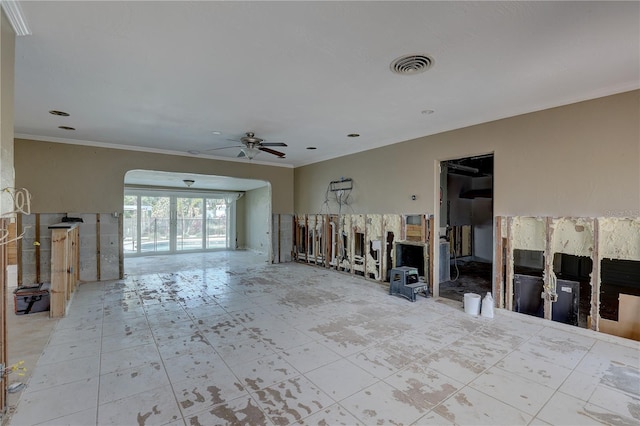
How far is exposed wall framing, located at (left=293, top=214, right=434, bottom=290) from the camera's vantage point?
519 centimetres

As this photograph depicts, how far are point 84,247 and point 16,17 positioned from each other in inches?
195

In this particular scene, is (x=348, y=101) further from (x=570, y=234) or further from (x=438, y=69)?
(x=570, y=234)

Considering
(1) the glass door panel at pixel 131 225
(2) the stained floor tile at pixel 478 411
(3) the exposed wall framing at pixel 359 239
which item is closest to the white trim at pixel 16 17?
(2) the stained floor tile at pixel 478 411

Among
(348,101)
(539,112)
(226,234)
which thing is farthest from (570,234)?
(226,234)

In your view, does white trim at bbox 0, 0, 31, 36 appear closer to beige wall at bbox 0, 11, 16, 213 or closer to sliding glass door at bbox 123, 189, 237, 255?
beige wall at bbox 0, 11, 16, 213

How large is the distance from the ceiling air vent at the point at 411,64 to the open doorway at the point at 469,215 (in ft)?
13.5

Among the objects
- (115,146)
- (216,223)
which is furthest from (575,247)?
(216,223)

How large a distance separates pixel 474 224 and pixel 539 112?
18.0 feet

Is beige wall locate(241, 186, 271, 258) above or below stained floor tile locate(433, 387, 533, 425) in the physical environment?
above

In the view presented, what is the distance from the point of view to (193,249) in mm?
10680

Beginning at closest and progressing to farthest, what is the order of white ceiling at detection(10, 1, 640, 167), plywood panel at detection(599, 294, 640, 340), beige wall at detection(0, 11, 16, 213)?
beige wall at detection(0, 11, 16, 213) < white ceiling at detection(10, 1, 640, 167) < plywood panel at detection(599, 294, 640, 340)

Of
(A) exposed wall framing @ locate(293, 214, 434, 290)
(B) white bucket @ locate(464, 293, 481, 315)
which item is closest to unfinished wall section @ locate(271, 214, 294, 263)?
(A) exposed wall framing @ locate(293, 214, 434, 290)

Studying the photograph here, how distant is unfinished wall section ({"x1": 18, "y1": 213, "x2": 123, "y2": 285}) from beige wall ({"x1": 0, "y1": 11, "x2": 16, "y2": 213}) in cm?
406

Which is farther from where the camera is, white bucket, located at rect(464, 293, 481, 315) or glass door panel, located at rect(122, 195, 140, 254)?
glass door panel, located at rect(122, 195, 140, 254)
